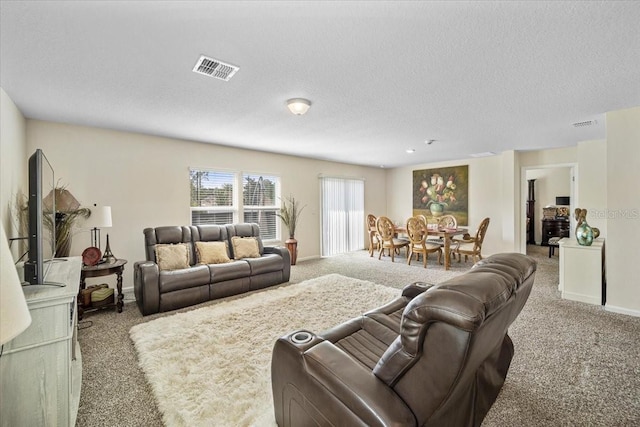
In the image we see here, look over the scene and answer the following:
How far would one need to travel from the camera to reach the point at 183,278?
3496 millimetres

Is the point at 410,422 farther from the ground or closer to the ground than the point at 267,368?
farther from the ground

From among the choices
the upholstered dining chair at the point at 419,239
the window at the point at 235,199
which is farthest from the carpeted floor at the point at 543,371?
the upholstered dining chair at the point at 419,239

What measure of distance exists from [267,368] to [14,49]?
9.60 feet

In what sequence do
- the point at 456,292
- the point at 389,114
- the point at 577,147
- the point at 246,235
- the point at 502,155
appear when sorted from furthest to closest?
1. the point at 502,155
2. the point at 577,147
3. the point at 246,235
4. the point at 389,114
5. the point at 456,292

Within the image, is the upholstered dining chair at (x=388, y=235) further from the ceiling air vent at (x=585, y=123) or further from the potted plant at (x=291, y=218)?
the ceiling air vent at (x=585, y=123)

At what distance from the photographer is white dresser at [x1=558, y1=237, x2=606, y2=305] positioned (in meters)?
3.57

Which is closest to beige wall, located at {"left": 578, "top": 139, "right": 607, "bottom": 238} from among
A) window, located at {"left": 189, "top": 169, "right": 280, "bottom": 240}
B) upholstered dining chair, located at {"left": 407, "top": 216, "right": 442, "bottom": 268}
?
upholstered dining chair, located at {"left": 407, "top": 216, "right": 442, "bottom": 268}

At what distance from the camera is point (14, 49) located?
200cm

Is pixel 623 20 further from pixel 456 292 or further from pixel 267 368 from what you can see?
pixel 267 368

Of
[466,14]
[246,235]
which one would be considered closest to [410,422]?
[466,14]

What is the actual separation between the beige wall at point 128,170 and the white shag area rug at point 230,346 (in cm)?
182

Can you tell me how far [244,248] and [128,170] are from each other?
203 centimetres

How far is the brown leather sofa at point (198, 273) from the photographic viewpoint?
332 centimetres

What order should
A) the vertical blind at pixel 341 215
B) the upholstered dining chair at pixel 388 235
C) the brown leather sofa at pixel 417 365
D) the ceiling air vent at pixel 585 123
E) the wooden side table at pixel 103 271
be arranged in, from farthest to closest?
1. the vertical blind at pixel 341 215
2. the upholstered dining chair at pixel 388 235
3. the ceiling air vent at pixel 585 123
4. the wooden side table at pixel 103 271
5. the brown leather sofa at pixel 417 365
